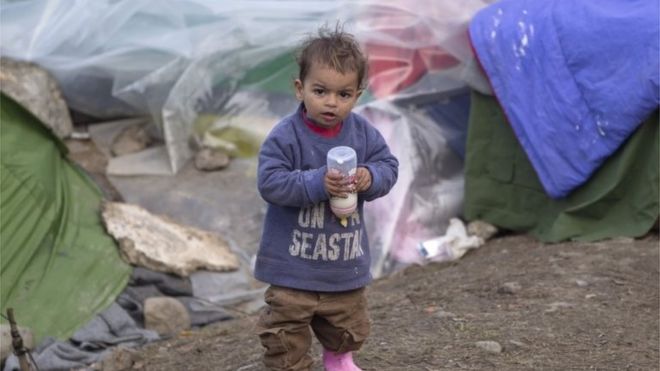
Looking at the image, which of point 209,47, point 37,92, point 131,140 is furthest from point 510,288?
point 37,92

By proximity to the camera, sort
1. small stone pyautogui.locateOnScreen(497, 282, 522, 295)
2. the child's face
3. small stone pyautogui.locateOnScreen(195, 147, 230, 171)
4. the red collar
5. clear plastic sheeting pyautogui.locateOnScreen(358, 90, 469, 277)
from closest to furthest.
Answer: the child's face < the red collar < small stone pyautogui.locateOnScreen(497, 282, 522, 295) < clear plastic sheeting pyautogui.locateOnScreen(358, 90, 469, 277) < small stone pyautogui.locateOnScreen(195, 147, 230, 171)

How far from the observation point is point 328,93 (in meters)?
3.44

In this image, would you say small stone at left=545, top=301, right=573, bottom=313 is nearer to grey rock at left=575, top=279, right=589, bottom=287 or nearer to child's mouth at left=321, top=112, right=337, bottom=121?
grey rock at left=575, top=279, right=589, bottom=287

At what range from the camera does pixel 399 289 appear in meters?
6.07

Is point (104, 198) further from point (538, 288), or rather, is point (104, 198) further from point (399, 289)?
point (538, 288)

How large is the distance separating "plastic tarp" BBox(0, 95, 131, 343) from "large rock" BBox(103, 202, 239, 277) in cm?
8

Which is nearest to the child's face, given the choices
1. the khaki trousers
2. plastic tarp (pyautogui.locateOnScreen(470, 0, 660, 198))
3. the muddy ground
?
the khaki trousers

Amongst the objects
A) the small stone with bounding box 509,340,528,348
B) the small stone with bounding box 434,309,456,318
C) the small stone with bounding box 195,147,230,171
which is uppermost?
the small stone with bounding box 509,340,528,348

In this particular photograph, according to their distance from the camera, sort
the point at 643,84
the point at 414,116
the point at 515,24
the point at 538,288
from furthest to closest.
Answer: the point at 414,116 < the point at 515,24 < the point at 643,84 < the point at 538,288

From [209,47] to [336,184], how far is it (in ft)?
14.1

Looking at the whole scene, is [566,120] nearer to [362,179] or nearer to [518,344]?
[518,344]

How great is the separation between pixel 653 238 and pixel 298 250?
11.0 ft

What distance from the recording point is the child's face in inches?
135

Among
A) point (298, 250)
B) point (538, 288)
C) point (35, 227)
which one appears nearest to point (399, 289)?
point (538, 288)
